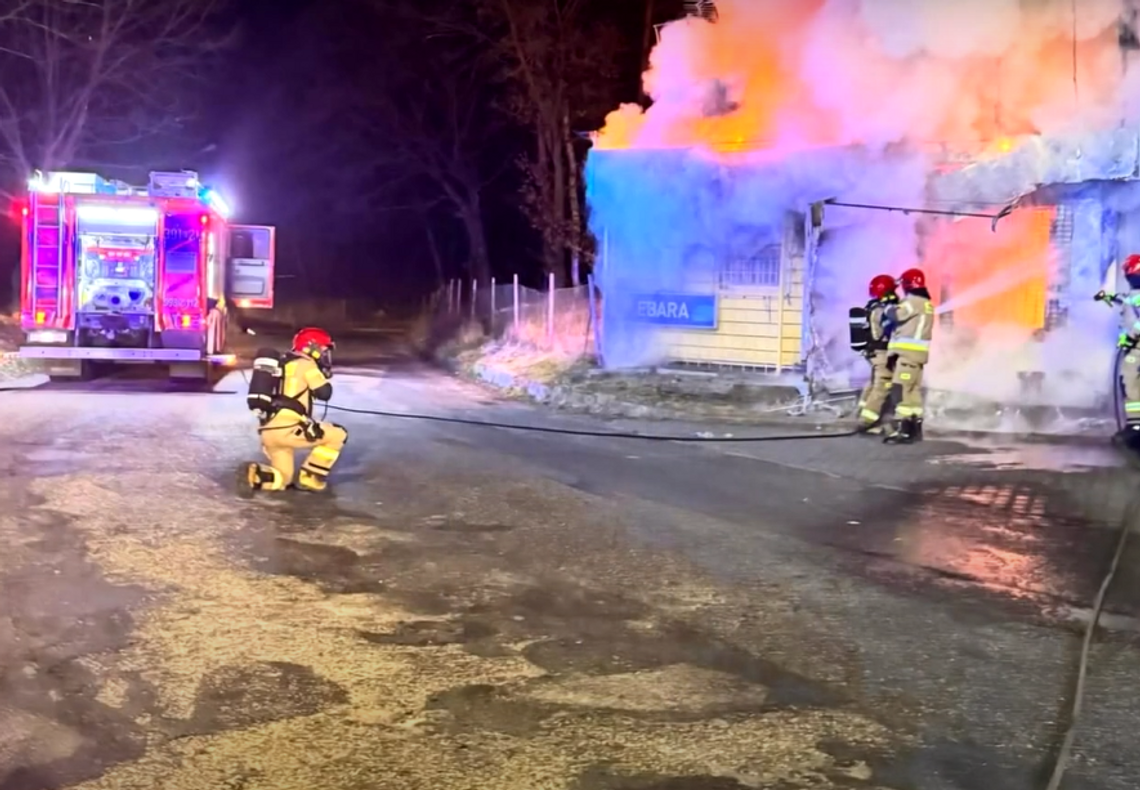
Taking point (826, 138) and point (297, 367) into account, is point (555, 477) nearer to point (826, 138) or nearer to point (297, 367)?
point (297, 367)

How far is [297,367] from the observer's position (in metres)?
8.35

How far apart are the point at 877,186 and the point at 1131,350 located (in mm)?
3727

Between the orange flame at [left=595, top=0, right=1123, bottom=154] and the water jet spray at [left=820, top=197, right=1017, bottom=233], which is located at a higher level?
the orange flame at [left=595, top=0, right=1123, bottom=154]

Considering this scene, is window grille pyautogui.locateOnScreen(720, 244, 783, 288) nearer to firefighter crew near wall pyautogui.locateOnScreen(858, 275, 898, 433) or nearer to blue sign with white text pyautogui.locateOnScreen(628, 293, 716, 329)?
blue sign with white text pyautogui.locateOnScreen(628, 293, 716, 329)

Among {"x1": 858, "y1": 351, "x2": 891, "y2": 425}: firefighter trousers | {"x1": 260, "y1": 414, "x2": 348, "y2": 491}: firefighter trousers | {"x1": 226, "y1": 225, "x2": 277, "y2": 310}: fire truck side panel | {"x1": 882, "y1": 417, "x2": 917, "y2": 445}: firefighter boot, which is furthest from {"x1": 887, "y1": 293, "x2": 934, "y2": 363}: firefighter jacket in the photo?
{"x1": 226, "y1": 225, "x2": 277, "y2": 310}: fire truck side panel

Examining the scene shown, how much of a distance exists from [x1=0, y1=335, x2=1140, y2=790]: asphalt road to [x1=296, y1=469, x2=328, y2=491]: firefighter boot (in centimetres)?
24

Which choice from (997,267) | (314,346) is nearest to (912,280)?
(997,267)

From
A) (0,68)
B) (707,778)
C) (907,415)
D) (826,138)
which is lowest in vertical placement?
(707,778)

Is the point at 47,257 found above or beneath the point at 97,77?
beneath

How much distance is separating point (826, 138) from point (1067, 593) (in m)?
8.79

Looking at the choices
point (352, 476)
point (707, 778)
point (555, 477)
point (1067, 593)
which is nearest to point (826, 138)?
point (555, 477)

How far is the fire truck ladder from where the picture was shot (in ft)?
48.5

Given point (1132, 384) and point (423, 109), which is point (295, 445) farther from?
point (423, 109)

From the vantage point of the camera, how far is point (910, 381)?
11.3 meters
